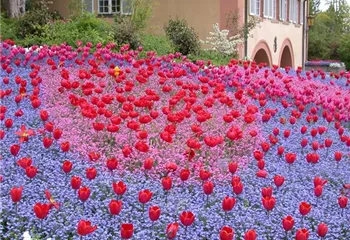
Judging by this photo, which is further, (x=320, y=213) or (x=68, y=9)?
(x=68, y=9)

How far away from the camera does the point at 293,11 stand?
30500 millimetres

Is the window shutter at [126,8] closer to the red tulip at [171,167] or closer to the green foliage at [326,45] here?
the red tulip at [171,167]

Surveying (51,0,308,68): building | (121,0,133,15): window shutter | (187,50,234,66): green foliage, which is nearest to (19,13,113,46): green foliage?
(187,50,234,66): green foliage

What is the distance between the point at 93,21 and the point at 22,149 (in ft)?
35.6

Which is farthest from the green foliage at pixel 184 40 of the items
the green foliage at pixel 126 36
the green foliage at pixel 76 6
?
the green foliage at pixel 76 6

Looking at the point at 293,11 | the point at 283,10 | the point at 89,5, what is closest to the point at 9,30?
the point at 89,5

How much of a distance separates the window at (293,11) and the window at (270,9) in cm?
400

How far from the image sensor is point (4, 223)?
12.8 feet

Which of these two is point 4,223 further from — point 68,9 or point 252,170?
point 68,9

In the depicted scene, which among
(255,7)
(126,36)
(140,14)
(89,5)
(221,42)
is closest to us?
(126,36)

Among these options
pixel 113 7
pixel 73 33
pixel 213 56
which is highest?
pixel 113 7

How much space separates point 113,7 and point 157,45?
20.6 feet

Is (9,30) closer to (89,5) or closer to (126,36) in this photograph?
(126,36)

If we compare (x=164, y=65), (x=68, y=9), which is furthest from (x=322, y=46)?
(x=164, y=65)
